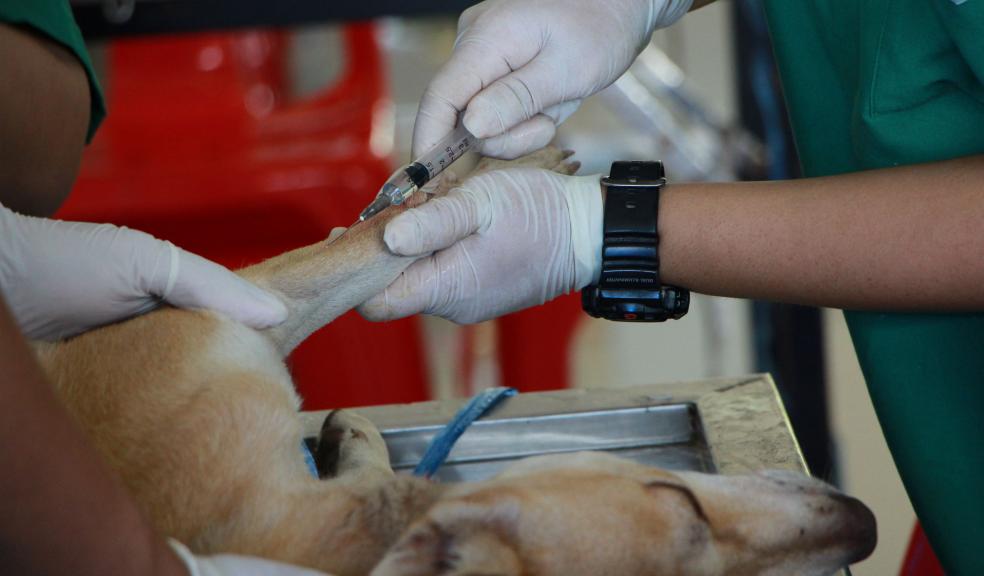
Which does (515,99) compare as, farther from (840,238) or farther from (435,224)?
(840,238)

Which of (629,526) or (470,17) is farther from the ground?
(470,17)

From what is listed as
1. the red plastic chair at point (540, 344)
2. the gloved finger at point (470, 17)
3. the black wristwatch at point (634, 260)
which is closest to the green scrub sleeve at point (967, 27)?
the black wristwatch at point (634, 260)

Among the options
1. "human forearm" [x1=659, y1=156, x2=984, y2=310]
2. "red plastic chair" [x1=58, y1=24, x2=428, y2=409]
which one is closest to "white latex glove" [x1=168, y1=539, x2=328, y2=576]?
"human forearm" [x1=659, y1=156, x2=984, y2=310]

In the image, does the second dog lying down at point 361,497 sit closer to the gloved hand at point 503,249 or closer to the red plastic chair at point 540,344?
the gloved hand at point 503,249

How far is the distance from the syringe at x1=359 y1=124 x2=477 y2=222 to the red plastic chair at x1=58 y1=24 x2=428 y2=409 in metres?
0.99

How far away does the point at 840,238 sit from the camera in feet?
3.08

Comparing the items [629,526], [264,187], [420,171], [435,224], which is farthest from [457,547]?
[264,187]

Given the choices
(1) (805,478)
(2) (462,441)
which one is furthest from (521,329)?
(1) (805,478)

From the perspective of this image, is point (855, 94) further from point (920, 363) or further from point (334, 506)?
point (334, 506)

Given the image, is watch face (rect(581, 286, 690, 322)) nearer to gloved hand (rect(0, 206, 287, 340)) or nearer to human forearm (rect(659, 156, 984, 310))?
human forearm (rect(659, 156, 984, 310))

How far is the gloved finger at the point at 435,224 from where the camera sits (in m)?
0.98

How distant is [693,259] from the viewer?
3.31ft

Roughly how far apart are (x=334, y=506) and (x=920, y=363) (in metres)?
0.61

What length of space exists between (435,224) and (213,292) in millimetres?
221
